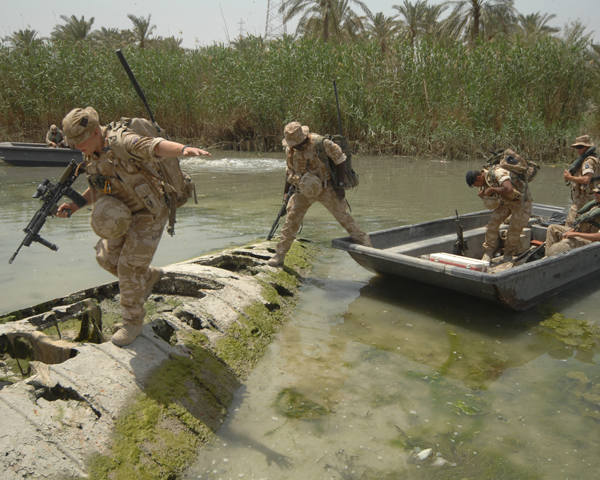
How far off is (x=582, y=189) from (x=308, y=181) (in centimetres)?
438

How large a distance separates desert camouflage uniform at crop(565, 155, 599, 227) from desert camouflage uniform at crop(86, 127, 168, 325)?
6120 mm

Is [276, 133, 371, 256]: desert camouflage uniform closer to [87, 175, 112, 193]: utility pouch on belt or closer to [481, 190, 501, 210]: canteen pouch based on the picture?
[481, 190, 501, 210]: canteen pouch

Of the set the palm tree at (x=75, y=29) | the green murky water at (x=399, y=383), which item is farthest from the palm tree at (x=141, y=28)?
the green murky water at (x=399, y=383)

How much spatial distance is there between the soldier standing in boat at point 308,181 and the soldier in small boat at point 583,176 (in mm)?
3452

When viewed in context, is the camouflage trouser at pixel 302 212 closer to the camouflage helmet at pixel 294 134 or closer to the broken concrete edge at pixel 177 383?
the camouflage helmet at pixel 294 134

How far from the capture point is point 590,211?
21.2 ft

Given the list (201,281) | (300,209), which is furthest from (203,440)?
(300,209)

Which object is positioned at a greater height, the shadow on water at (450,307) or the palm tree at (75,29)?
the palm tree at (75,29)

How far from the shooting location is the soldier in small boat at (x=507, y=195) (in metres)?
6.63

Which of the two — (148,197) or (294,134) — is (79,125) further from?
(294,134)

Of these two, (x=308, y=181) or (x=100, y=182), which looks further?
(x=308, y=181)

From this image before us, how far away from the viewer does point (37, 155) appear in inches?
653

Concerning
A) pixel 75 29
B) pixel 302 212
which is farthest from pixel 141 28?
pixel 302 212

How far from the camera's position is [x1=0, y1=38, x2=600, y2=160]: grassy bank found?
60.5 feet
